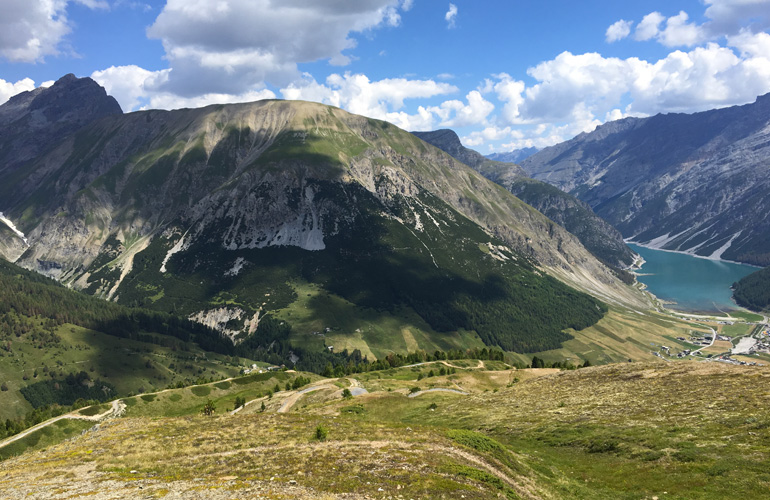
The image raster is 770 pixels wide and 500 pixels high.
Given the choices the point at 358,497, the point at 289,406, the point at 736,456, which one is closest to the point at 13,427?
the point at 289,406

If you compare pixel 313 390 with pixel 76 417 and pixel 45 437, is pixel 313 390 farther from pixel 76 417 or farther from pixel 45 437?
pixel 76 417

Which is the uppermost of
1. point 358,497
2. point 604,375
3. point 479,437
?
point 358,497

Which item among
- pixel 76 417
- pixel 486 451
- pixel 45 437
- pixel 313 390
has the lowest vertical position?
pixel 45 437

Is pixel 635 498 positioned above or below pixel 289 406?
above

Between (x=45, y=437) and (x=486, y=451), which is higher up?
(x=486, y=451)

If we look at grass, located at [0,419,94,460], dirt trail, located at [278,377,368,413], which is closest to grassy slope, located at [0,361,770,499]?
dirt trail, located at [278,377,368,413]

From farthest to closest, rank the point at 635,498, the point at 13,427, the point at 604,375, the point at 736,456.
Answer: the point at 13,427, the point at 604,375, the point at 736,456, the point at 635,498

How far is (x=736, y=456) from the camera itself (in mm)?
38156

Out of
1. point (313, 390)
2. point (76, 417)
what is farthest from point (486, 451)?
point (76, 417)

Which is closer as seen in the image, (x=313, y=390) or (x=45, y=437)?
(x=45, y=437)

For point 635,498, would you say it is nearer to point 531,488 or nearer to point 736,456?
point 531,488

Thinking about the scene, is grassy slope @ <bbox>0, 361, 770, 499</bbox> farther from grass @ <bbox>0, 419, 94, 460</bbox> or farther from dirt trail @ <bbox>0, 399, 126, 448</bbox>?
dirt trail @ <bbox>0, 399, 126, 448</bbox>

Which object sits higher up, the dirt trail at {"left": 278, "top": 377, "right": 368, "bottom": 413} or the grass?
the dirt trail at {"left": 278, "top": 377, "right": 368, "bottom": 413}

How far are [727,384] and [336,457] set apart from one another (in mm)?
56563
